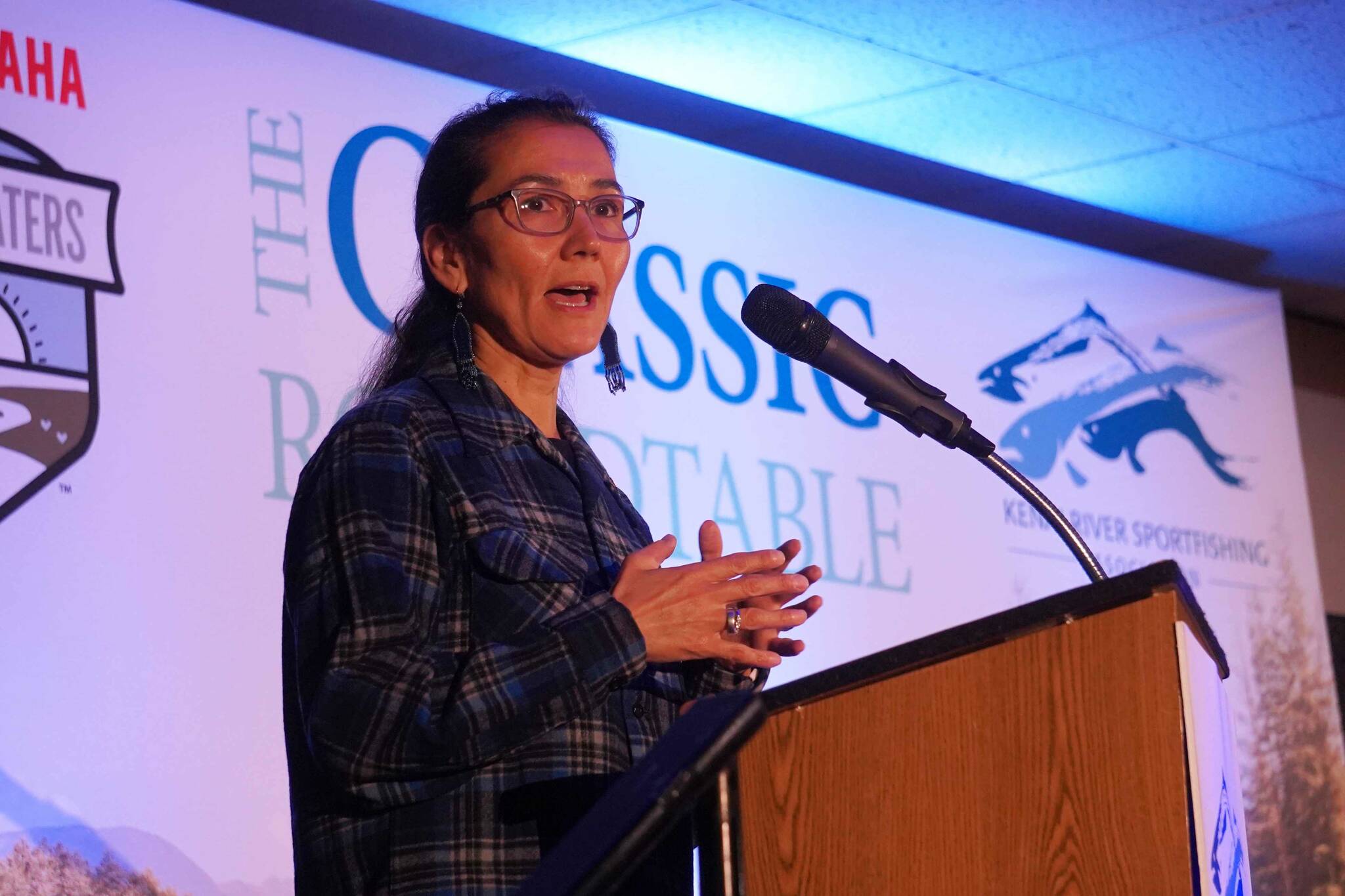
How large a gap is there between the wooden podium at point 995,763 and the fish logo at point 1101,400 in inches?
131

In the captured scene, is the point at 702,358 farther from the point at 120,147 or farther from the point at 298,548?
the point at 298,548

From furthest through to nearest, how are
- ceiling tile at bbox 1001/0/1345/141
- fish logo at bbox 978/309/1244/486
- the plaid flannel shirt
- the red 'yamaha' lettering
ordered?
fish logo at bbox 978/309/1244/486, ceiling tile at bbox 1001/0/1345/141, the red 'yamaha' lettering, the plaid flannel shirt

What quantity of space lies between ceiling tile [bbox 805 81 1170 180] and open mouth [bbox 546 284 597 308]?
9.45 ft

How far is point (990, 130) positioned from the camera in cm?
475

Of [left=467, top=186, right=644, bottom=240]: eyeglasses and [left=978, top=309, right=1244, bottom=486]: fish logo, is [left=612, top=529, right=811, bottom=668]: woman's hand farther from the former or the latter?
[left=978, top=309, right=1244, bottom=486]: fish logo

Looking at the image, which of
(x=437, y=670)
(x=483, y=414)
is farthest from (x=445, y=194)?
(x=437, y=670)

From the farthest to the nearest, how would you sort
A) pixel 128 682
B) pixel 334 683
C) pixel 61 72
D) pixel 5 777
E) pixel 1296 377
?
pixel 1296 377, pixel 61 72, pixel 128 682, pixel 5 777, pixel 334 683

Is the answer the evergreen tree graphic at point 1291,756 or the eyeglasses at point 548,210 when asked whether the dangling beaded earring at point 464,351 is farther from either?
the evergreen tree graphic at point 1291,756

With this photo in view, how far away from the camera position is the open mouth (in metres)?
1.80

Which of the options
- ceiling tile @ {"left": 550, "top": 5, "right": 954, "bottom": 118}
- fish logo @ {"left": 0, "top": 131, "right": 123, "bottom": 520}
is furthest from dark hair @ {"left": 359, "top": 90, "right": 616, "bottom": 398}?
ceiling tile @ {"left": 550, "top": 5, "right": 954, "bottom": 118}

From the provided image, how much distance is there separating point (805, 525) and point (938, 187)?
5.04 ft

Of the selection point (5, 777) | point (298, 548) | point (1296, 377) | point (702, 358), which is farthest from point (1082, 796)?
point (1296, 377)

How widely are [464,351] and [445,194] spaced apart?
0.22 m

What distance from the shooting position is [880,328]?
440cm
